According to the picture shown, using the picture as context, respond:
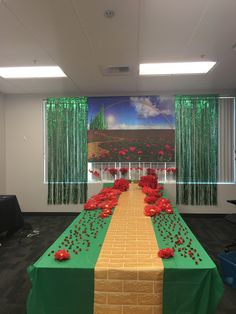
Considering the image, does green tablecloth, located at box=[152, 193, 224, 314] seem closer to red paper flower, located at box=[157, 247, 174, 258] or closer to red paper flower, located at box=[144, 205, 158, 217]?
red paper flower, located at box=[157, 247, 174, 258]

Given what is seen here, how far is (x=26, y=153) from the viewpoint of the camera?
5102 millimetres

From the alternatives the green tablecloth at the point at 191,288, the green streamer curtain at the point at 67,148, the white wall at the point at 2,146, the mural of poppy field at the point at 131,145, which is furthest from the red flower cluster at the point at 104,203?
the white wall at the point at 2,146

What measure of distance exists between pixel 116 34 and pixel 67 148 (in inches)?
114

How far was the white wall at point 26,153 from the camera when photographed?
5062mm

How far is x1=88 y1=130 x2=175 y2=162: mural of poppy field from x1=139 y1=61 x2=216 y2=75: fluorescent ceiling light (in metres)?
1.41

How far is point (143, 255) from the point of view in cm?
147

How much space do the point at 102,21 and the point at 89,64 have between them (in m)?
1.11

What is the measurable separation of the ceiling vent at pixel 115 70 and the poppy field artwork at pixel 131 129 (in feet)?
4.11

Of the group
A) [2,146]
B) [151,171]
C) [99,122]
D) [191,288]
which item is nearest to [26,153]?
[2,146]

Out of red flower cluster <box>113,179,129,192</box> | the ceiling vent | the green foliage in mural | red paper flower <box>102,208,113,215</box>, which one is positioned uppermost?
the ceiling vent

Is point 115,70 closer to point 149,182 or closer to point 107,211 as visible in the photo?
point 149,182

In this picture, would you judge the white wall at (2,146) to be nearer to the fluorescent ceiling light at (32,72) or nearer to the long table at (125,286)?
the fluorescent ceiling light at (32,72)

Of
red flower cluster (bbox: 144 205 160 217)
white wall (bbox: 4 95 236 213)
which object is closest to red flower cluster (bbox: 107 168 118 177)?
white wall (bbox: 4 95 236 213)

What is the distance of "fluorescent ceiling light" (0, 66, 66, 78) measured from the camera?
3508 mm
